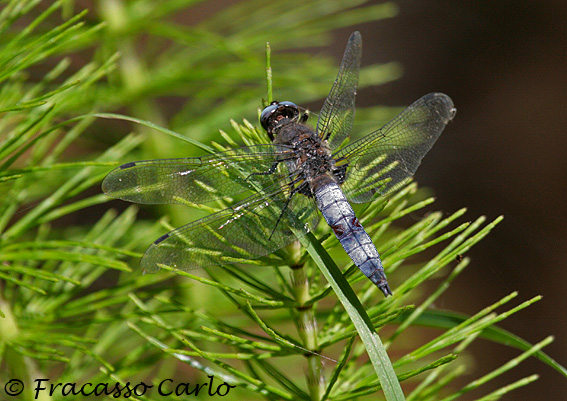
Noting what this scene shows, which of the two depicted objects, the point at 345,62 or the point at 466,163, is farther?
the point at 466,163

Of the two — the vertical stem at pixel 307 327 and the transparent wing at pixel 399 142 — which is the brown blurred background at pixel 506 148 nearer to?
the transparent wing at pixel 399 142

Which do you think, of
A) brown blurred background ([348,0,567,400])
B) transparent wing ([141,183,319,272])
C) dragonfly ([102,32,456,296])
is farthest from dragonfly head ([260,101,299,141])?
brown blurred background ([348,0,567,400])

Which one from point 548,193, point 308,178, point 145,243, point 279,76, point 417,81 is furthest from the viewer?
point 417,81

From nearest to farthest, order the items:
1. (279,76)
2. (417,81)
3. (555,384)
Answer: (279,76)
(555,384)
(417,81)

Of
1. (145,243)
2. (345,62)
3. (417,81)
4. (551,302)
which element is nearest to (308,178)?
(345,62)

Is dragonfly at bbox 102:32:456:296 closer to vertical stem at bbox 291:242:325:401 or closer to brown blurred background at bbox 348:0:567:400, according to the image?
vertical stem at bbox 291:242:325:401

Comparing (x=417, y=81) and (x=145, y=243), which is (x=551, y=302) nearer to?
(x=417, y=81)

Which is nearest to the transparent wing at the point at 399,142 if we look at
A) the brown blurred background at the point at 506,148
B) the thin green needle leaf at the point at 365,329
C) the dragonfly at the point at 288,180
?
the dragonfly at the point at 288,180
